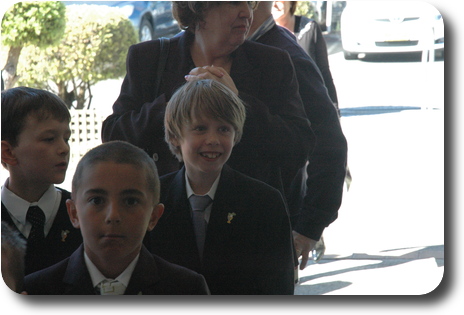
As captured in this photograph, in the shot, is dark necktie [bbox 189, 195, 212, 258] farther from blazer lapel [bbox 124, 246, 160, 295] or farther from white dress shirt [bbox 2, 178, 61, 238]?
white dress shirt [bbox 2, 178, 61, 238]

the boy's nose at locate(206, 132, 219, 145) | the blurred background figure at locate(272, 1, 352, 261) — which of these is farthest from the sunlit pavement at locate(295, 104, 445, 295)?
the boy's nose at locate(206, 132, 219, 145)

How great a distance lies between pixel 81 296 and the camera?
75.0 inches

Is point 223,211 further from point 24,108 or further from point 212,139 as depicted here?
point 24,108

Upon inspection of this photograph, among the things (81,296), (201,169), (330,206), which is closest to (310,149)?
(330,206)

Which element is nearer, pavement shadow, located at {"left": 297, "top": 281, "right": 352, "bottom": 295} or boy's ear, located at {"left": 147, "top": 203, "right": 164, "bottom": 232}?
boy's ear, located at {"left": 147, "top": 203, "right": 164, "bottom": 232}

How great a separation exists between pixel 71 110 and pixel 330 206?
2.76 feet

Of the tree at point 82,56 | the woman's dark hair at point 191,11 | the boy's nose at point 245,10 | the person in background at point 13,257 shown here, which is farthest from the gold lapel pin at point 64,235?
the boy's nose at point 245,10

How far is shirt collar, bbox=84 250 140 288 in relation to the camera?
186 centimetres

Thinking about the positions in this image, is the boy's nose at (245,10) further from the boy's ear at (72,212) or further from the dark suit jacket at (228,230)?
the boy's ear at (72,212)

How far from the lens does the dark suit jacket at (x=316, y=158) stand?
189 cm

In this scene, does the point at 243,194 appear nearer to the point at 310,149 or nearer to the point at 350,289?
the point at 310,149

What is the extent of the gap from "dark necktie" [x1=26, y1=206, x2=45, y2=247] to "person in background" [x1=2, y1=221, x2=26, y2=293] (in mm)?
31

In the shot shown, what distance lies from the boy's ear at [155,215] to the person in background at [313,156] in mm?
383

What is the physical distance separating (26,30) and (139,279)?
839 mm
